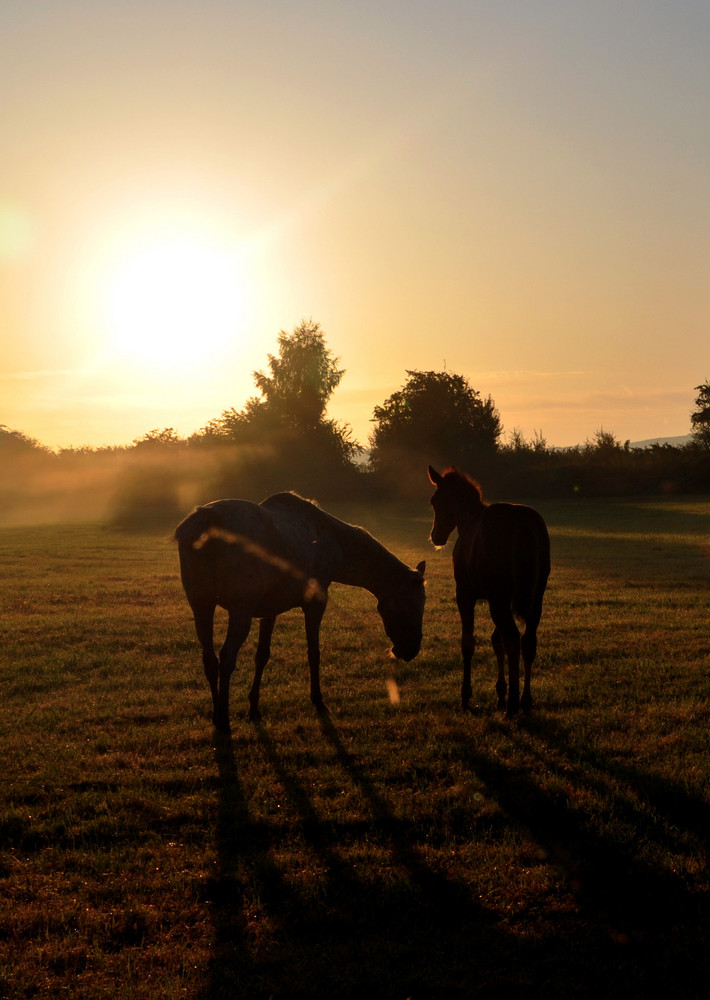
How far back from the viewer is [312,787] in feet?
20.6

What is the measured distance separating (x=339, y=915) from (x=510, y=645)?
161 inches

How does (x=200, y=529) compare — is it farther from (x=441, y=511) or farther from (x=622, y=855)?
(x=622, y=855)

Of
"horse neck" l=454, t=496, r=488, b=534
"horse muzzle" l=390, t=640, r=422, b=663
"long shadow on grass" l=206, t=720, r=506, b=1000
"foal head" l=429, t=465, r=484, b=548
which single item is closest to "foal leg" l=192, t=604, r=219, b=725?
"long shadow on grass" l=206, t=720, r=506, b=1000

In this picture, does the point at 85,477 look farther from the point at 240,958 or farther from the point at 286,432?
the point at 240,958

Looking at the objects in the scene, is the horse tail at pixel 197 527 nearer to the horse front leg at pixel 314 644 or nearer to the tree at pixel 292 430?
the horse front leg at pixel 314 644

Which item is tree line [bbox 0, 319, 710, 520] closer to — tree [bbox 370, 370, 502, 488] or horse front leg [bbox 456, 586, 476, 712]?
tree [bbox 370, 370, 502, 488]

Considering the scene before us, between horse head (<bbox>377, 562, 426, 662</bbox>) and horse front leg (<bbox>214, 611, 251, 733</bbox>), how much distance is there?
212 cm

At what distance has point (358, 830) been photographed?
5480mm

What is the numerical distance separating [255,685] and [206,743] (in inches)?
42.1

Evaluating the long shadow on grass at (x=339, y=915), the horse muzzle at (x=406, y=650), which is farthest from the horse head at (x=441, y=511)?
the long shadow on grass at (x=339, y=915)

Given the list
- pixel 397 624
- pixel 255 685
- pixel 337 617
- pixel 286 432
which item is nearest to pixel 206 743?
pixel 255 685

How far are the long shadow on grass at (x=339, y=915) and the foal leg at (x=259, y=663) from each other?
102 inches

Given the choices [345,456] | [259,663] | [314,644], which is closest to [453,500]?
[314,644]

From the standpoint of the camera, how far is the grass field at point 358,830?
3910 millimetres
